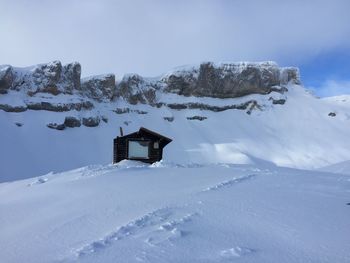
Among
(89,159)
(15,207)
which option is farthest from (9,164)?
(15,207)

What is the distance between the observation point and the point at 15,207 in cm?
1050

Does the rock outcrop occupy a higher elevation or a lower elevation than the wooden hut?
higher

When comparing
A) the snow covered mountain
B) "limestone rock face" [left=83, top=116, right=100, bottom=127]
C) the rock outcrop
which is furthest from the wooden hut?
the rock outcrop

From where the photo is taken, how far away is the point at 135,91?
79250mm

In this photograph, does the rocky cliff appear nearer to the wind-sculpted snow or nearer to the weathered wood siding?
the weathered wood siding

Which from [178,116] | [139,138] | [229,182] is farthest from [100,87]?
[229,182]

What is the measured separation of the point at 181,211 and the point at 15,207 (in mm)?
4761

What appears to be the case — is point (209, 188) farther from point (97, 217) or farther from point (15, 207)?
point (15, 207)

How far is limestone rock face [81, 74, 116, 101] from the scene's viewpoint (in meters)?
76.3

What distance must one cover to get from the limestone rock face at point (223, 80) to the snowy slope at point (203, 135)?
6.52 ft

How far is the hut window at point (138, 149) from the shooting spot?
28.6m

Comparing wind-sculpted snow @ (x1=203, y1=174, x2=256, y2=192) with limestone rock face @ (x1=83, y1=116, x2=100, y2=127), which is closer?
wind-sculpted snow @ (x1=203, y1=174, x2=256, y2=192)

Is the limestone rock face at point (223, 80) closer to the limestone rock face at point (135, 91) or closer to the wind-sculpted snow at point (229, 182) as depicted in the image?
the limestone rock face at point (135, 91)

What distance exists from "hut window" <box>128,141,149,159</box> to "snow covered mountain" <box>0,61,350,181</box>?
24929 millimetres
